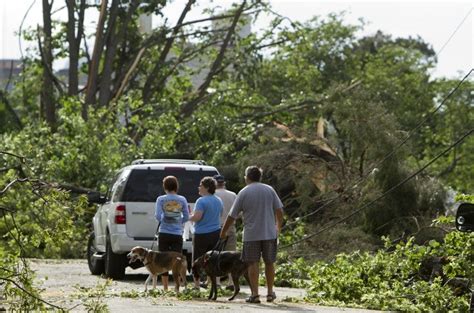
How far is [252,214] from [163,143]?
1757 centimetres

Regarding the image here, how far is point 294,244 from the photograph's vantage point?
2445 centimetres

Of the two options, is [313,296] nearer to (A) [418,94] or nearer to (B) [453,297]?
(B) [453,297]

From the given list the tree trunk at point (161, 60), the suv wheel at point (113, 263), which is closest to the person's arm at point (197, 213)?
the suv wheel at point (113, 263)

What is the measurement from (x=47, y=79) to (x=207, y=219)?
23.6m

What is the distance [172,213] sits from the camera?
18.1m

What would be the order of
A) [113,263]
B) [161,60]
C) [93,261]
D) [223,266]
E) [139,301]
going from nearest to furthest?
[139,301], [223,266], [113,263], [93,261], [161,60]

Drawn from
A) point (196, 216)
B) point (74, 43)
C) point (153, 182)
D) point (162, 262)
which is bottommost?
point (162, 262)

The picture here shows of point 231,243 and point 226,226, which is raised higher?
point 226,226

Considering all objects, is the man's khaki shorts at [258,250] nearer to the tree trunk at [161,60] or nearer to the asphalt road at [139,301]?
the asphalt road at [139,301]

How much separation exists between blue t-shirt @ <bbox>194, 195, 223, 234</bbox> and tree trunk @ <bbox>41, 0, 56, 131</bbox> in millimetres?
22534

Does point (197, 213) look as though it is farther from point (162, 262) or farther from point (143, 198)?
point (143, 198)

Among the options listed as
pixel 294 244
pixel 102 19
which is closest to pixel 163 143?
pixel 102 19

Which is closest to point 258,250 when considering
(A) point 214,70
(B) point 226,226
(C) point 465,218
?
(B) point 226,226

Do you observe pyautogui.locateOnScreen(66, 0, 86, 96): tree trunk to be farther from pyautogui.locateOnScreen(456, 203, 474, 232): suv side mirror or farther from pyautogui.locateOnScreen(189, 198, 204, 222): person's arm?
pyautogui.locateOnScreen(456, 203, 474, 232): suv side mirror
